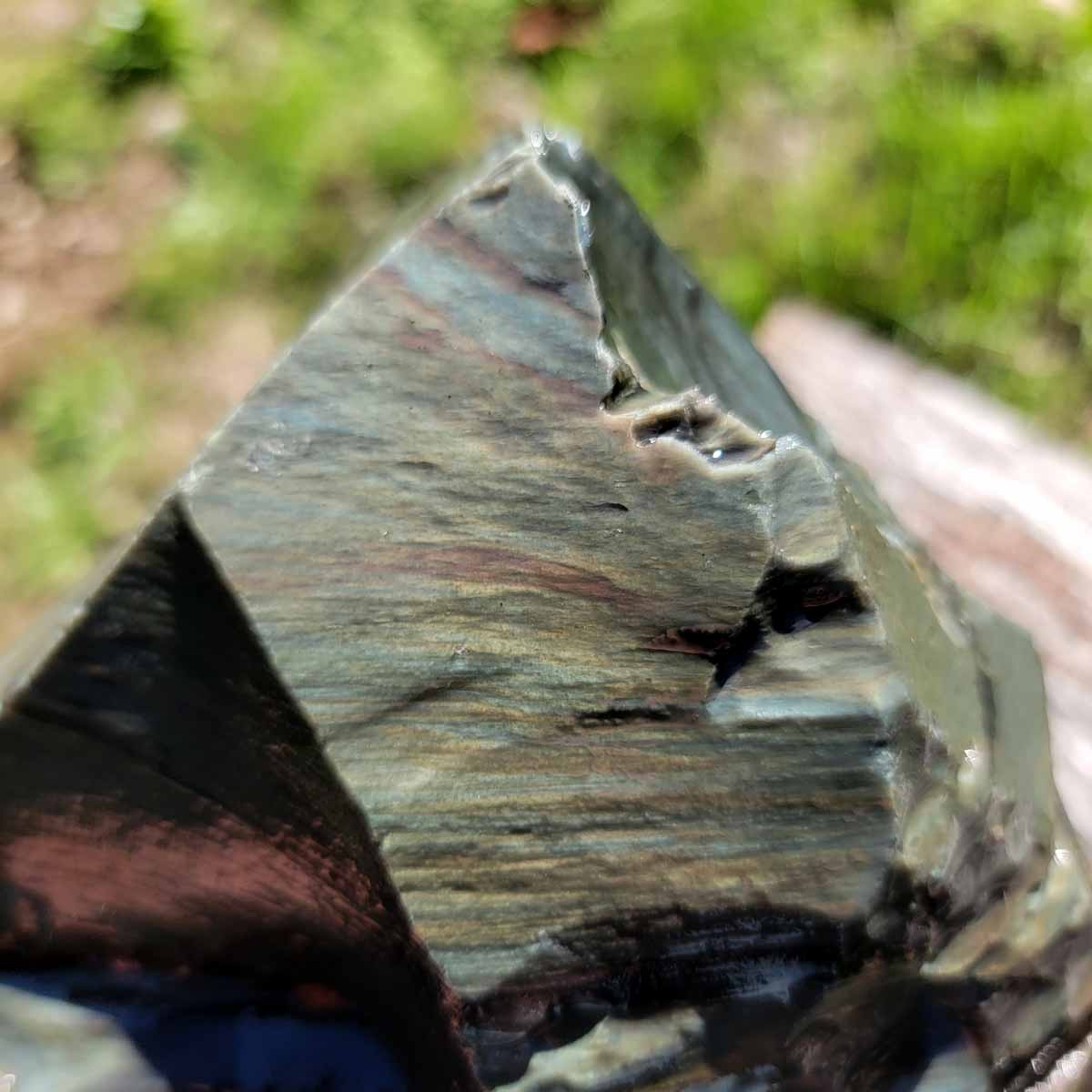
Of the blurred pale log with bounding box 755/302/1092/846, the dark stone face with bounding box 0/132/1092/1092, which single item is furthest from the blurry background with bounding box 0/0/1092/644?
the dark stone face with bounding box 0/132/1092/1092

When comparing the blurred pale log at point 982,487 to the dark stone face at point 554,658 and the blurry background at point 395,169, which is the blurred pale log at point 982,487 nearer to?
the blurry background at point 395,169

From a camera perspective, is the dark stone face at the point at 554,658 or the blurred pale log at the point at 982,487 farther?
the blurred pale log at the point at 982,487

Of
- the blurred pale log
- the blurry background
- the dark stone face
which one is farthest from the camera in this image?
the blurry background

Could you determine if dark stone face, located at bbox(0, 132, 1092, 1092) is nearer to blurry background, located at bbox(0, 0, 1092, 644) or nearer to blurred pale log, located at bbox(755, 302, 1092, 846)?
blurred pale log, located at bbox(755, 302, 1092, 846)

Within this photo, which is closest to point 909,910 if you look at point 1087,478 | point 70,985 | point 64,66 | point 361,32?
point 70,985

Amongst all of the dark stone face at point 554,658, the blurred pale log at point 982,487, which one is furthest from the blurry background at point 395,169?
the dark stone face at point 554,658

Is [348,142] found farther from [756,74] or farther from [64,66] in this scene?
[756,74]

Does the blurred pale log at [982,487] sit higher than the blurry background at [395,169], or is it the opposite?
the blurry background at [395,169]

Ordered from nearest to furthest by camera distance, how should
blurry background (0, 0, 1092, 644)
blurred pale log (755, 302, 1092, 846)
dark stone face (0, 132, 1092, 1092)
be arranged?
dark stone face (0, 132, 1092, 1092) → blurred pale log (755, 302, 1092, 846) → blurry background (0, 0, 1092, 644)
